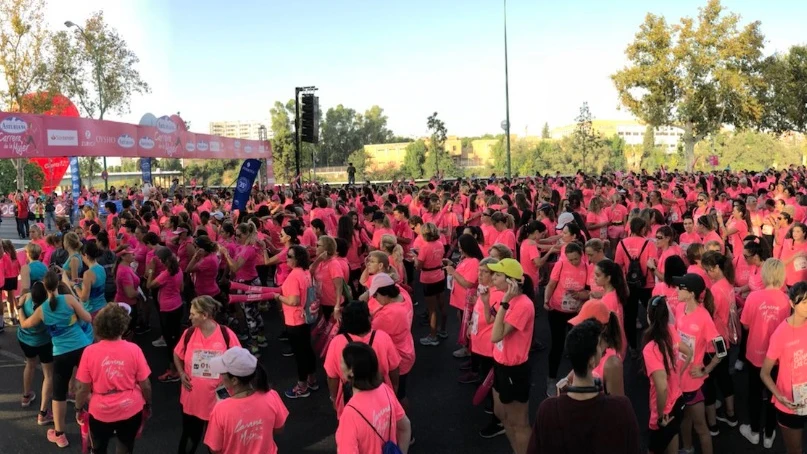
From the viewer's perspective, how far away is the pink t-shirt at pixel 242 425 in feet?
10.3

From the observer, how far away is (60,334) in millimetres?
5281

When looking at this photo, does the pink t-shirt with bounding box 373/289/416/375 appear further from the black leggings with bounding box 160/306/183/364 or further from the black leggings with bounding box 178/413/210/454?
the black leggings with bounding box 160/306/183/364

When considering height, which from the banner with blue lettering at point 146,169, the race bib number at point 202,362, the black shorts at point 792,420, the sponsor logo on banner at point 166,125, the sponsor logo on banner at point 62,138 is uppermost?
the sponsor logo on banner at point 166,125

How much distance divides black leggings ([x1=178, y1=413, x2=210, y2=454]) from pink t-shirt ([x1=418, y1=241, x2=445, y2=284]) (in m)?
3.76

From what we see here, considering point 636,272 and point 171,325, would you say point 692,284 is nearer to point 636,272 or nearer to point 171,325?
point 636,272

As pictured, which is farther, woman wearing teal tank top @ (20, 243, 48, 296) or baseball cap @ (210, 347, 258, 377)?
woman wearing teal tank top @ (20, 243, 48, 296)

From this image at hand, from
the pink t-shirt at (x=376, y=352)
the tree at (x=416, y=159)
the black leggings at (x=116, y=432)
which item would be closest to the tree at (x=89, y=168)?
the tree at (x=416, y=159)

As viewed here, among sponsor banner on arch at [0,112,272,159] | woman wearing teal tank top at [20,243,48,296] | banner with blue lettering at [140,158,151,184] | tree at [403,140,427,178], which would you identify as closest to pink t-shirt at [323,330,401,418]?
woman wearing teal tank top at [20,243,48,296]

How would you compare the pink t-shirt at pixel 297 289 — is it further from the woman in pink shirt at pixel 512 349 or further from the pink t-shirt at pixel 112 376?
the woman in pink shirt at pixel 512 349

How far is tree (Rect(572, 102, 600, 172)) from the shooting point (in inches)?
1862

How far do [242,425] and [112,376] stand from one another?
4.79 feet

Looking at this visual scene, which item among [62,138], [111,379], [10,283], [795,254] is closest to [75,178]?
[62,138]

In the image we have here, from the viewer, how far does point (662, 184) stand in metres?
16.2

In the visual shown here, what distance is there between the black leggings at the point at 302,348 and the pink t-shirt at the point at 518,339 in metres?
2.23
